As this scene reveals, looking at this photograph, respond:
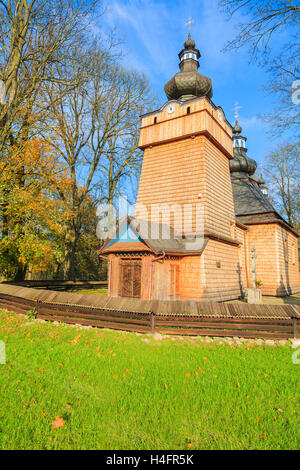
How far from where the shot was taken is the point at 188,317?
755cm

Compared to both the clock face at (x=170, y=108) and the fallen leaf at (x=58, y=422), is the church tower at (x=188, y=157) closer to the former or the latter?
the clock face at (x=170, y=108)

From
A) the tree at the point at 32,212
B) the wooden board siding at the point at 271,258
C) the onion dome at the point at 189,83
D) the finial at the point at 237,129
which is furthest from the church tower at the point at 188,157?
the finial at the point at 237,129

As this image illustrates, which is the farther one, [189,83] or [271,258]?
[271,258]

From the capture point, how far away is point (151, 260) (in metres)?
11.8

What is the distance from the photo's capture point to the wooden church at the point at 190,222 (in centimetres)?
1251

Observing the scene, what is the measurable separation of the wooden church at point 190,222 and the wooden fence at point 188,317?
3.76 metres

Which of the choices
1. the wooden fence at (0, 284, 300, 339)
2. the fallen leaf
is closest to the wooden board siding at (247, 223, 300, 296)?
the wooden fence at (0, 284, 300, 339)

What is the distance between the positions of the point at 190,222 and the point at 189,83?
9626mm

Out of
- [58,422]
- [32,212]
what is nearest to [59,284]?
[32,212]

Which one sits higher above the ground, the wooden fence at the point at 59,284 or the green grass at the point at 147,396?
the wooden fence at the point at 59,284

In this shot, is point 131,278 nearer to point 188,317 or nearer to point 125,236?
point 125,236

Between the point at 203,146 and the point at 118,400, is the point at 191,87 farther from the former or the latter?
the point at 118,400

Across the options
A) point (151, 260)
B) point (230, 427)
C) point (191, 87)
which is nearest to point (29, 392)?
point (230, 427)

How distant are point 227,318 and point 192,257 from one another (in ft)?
19.6
